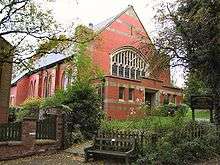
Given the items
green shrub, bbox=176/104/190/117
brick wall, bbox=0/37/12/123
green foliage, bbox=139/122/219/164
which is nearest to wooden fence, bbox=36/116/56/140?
green foliage, bbox=139/122/219/164

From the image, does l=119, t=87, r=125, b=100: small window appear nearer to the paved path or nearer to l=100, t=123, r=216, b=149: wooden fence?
the paved path

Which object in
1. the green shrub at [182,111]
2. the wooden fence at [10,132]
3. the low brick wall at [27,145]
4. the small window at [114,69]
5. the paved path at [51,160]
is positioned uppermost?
the small window at [114,69]

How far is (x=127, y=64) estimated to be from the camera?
37.7 meters

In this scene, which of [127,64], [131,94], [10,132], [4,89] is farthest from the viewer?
[127,64]

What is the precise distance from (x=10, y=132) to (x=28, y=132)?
0.85 meters

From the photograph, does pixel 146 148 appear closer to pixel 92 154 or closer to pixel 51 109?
pixel 92 154

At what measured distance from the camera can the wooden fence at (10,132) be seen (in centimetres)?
1511

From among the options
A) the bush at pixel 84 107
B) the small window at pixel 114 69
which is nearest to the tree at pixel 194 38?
the bush at pixel 84 107

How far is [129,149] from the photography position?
13.1 meters

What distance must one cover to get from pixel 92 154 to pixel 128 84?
18.2 metres

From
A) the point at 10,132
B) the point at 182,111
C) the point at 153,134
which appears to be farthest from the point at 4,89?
the point at 153,134

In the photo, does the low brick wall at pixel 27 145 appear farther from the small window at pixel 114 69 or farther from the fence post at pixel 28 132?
the small window at pixel 114 69

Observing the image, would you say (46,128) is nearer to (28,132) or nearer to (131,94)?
(28,132)

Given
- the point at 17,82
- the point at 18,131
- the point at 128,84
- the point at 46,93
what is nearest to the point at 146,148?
the point at 18,131
